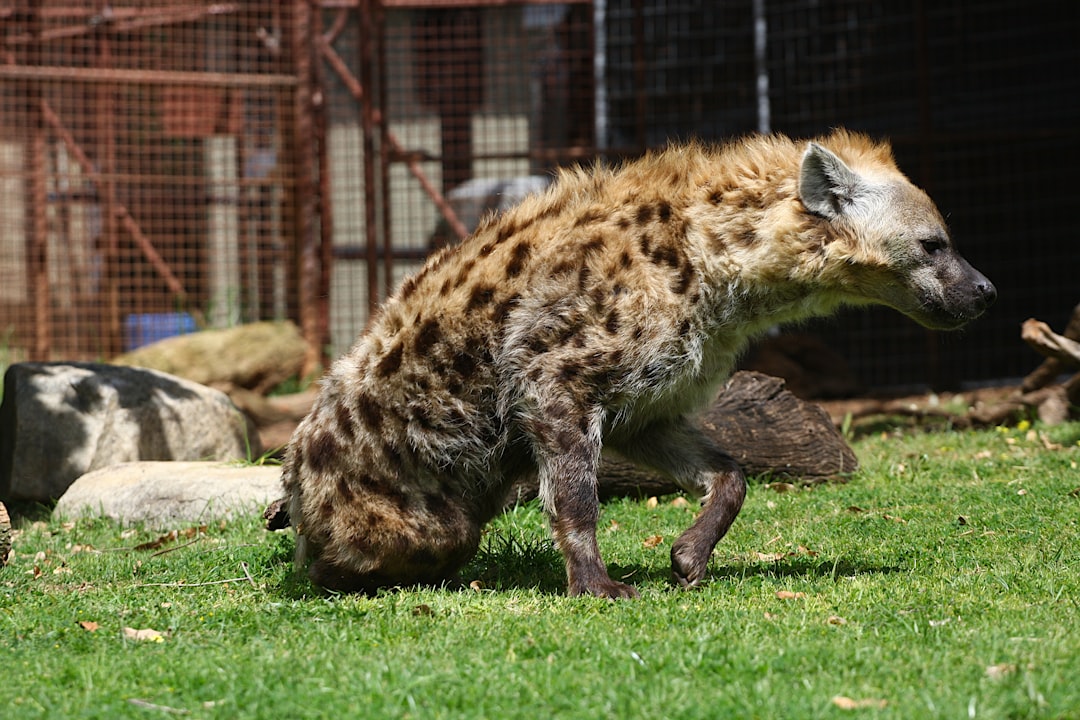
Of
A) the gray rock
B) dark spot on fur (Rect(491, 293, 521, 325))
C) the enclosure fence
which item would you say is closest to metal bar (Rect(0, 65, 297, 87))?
the enclosure fence

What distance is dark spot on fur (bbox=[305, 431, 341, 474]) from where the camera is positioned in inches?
190

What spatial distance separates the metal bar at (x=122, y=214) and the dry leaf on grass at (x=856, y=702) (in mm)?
9691

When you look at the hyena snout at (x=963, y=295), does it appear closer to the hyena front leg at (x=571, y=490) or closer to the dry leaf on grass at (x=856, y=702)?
the hyena front leg at (x=571, y=490)

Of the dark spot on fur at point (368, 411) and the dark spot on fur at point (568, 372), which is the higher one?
the dark spot on fur at point (568, 372)

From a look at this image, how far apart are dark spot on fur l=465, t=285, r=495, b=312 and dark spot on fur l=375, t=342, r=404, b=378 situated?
32cm

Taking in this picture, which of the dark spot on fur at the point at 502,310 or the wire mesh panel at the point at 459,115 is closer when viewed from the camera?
the dark spot on fur at the point at 502,310

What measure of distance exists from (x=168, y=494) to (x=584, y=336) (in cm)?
327

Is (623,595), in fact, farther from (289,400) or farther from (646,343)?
(289,400)

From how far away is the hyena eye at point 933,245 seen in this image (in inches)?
199

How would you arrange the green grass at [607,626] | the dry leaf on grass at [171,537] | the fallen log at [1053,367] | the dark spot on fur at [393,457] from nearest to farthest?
the green grass at [607,626] < the dark spot on fur at [393,457] < the dry leaf on grass at [171,537] < the fallen log at [1053,367]

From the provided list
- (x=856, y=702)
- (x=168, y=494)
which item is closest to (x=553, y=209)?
(x=856, y=702)

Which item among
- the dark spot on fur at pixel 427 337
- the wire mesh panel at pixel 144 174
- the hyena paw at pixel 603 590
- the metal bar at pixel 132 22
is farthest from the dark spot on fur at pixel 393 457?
the metal bar at pixel 132 22

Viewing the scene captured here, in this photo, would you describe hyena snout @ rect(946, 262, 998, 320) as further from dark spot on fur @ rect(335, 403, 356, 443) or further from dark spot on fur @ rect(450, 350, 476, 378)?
dark spot on fur @ rect(335, 403, 356, 443)

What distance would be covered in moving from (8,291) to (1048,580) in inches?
410
